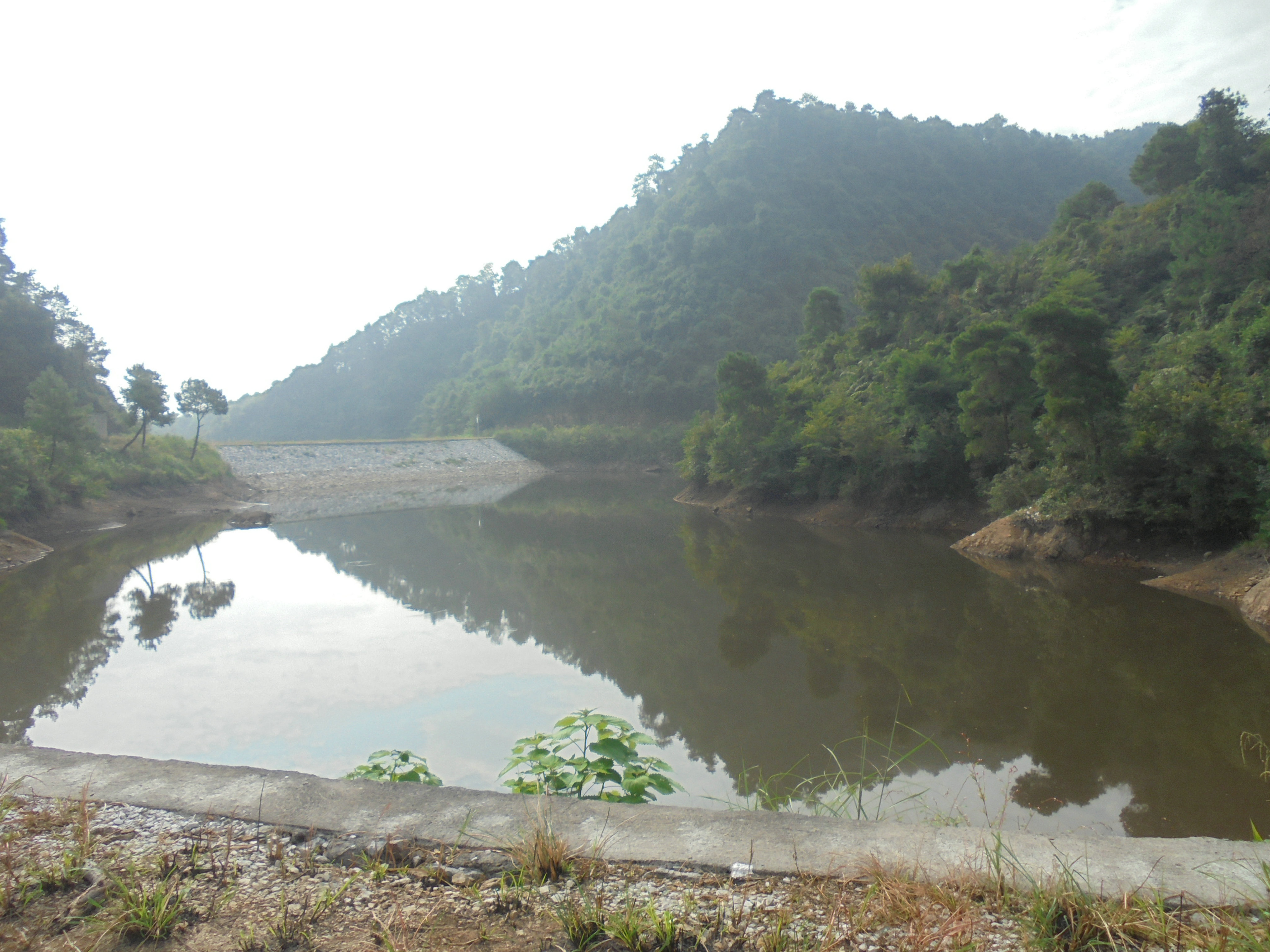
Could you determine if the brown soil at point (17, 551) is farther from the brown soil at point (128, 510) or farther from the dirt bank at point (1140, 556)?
the dirt bank at point (1140, 556)

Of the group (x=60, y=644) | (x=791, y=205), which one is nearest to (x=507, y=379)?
(x=791, y=205)

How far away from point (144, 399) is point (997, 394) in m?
28.7

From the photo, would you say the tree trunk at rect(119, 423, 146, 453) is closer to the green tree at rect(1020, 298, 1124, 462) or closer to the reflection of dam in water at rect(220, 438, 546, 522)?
the reflection of dam in water at rect(220, 438, 546, 522)

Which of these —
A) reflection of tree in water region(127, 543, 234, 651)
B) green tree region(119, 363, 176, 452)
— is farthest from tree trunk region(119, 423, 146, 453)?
reflection of tree in water region(127, 543, 234, 651)

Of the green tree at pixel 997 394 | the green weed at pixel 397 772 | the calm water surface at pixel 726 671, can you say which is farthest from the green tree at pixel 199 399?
the green weed at pixel 397 772

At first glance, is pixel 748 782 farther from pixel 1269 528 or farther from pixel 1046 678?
pixel 1269 528

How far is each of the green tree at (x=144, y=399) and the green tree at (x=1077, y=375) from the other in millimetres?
29055

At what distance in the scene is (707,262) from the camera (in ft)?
203

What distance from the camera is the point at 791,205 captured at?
66938 millimetres

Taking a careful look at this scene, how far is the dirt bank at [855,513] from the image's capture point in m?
16.4

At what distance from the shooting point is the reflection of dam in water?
2954 cm

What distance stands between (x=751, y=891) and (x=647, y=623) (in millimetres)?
7319

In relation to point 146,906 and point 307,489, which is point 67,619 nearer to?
point 146,906

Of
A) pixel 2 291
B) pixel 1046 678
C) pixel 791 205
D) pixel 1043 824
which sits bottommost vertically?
pixel 1046 678
